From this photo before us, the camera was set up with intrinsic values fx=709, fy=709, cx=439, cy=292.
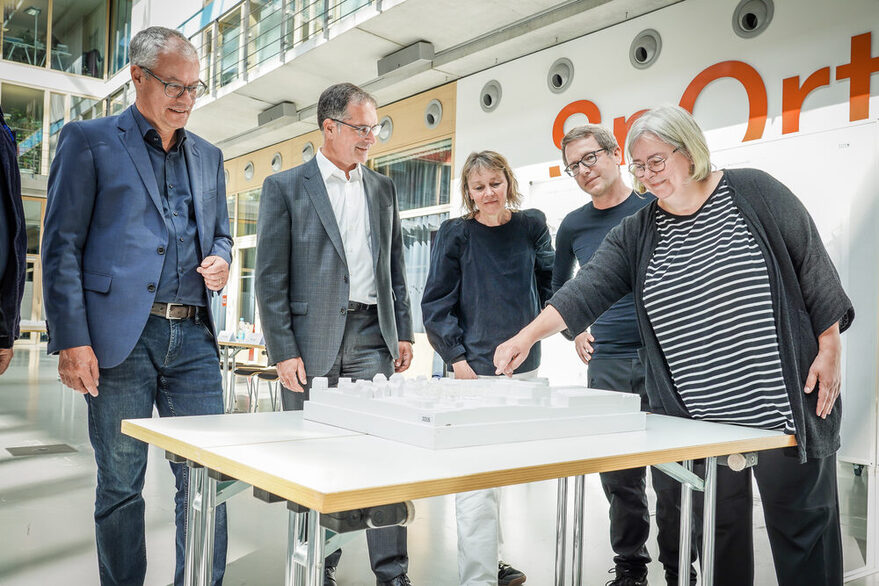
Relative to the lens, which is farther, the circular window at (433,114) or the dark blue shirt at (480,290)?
the circular window at (433,114)

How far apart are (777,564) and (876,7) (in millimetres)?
3739

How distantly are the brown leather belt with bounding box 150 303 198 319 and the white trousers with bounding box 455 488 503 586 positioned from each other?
938mm

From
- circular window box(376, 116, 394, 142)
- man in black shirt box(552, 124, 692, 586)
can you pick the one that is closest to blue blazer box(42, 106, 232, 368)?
man in black shirt box(552, 124, 692, 586)

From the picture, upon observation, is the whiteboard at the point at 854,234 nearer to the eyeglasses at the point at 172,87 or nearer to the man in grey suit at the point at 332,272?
the man in grey suit at the point at 332,272

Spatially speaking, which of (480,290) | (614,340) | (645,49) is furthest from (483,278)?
(645,49)

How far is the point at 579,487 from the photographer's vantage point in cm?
183

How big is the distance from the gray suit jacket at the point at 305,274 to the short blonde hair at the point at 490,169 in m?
0.43

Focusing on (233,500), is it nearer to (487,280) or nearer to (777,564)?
(487,280)

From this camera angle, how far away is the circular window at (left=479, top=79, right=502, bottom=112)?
22.0 feet

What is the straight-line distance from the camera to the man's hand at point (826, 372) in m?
1.58

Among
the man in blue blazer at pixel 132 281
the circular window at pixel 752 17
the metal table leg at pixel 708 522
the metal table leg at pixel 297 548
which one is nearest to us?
the metal table leg at pixel 297 548

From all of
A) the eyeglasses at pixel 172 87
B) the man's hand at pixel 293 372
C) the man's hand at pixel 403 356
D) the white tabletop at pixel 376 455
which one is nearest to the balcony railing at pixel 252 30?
the man's hand at pixel 403 356

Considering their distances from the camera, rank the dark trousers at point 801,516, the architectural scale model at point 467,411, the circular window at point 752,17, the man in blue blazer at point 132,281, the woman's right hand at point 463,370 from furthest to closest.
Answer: the circular window at point 752,17 < the woman's right hand at point 463,370 < the man in blue blazer at point 132,281 < the dark trousers at point 801,516 < the architectural scale model at point 467,411

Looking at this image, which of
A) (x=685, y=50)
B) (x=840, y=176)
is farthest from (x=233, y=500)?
(x=685, y=50)
